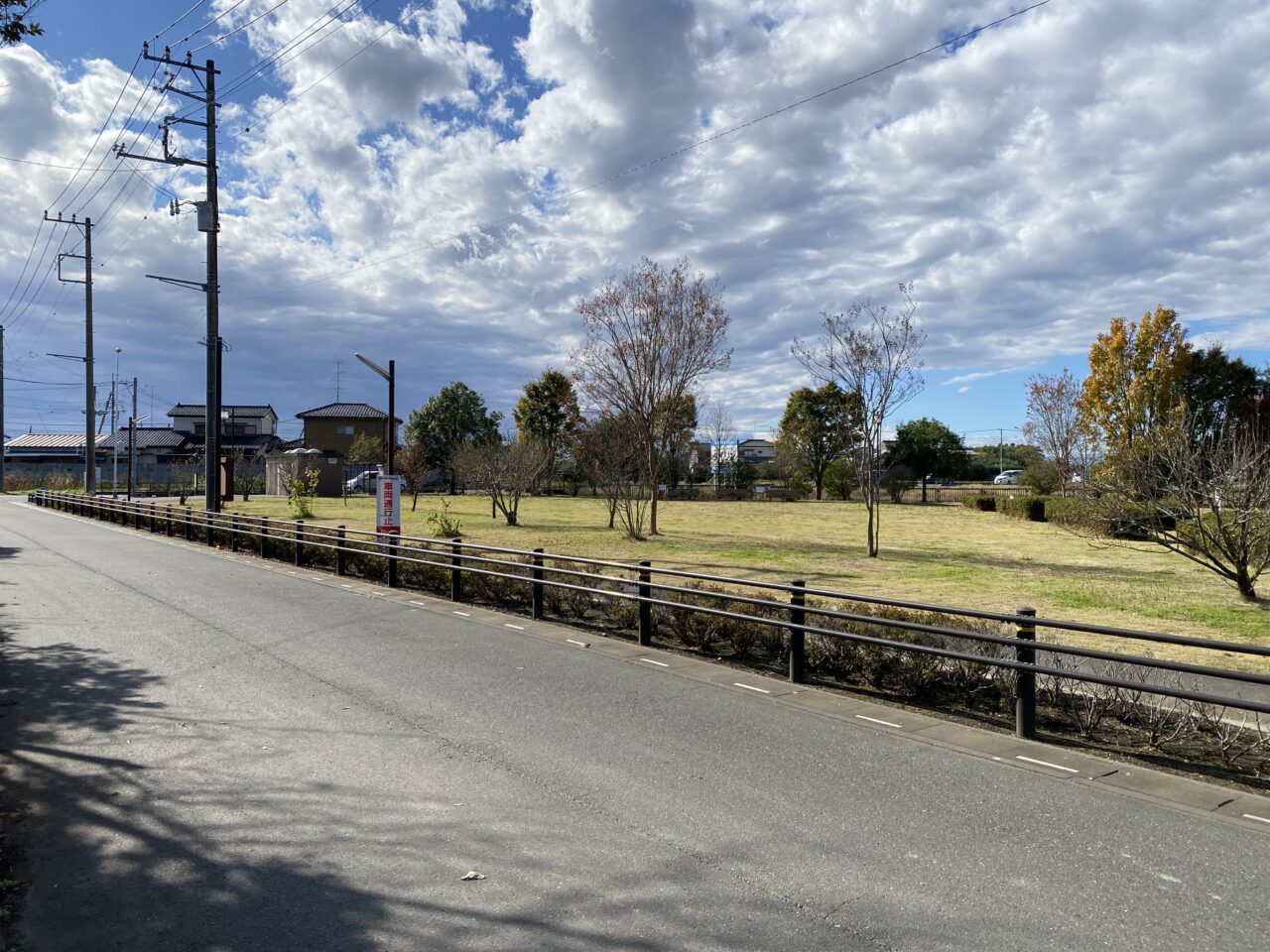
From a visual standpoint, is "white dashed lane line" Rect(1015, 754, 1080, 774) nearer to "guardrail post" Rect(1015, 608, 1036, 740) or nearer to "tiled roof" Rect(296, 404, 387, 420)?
"guardrail post" Rect(1015, 608, 1036, 740)

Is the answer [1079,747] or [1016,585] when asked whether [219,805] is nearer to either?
[1079,747]

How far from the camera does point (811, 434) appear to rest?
61.1 meters

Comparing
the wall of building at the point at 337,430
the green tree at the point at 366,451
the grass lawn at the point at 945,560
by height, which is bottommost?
the grass lawn at the point at 945,560

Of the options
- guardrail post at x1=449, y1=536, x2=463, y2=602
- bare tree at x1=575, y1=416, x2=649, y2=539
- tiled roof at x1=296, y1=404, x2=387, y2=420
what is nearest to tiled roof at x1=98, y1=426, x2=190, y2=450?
tiled roof at x1=296, y1=404, x2=387, y2=420

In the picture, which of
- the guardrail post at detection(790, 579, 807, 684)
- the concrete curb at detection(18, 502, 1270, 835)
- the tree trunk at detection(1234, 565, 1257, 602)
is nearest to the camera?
the concrete curb at detection(18, 502, 1270, 835)

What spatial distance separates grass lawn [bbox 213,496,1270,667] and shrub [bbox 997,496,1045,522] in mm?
637

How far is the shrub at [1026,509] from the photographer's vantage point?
122 feet

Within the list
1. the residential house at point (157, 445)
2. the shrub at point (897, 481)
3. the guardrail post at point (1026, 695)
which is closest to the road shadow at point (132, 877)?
the guardrail post at point (1026, 695)

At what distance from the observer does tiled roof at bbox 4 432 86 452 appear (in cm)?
10412

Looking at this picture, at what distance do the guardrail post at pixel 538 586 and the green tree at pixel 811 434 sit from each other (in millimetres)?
46162

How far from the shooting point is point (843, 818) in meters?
4.52

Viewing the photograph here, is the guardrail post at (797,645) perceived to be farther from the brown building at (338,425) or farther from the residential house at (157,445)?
the residential house at (157,445)

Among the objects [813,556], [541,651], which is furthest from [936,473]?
[541,651]

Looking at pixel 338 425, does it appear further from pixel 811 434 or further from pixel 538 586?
pixel 538 586
